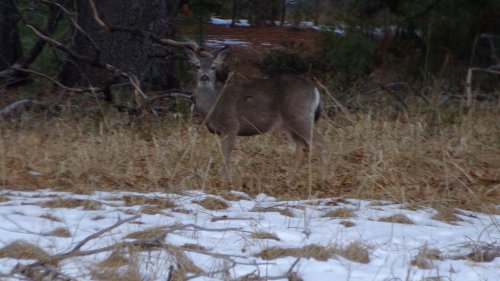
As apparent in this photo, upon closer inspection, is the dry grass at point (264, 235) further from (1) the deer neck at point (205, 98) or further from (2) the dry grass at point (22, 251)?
(1) the deer neck at point (205, 98)

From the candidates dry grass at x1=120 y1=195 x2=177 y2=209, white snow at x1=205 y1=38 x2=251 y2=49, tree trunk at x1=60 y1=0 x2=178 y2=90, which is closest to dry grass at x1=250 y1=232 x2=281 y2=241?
dry grass at x1=120 y1=195 x2=177 y2=209

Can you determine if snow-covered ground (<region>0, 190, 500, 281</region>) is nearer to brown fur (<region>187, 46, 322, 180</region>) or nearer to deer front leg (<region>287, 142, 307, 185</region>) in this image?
deer front leg (<region>287, 142, 307, 185</region>)

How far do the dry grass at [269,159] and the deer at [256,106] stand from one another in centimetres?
22

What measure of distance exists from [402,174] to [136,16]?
203 inches

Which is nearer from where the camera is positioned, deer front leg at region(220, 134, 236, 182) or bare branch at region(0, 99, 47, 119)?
deer front leg at region(220, 134, 236, 182)

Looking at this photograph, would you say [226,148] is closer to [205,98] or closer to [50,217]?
[205,98]

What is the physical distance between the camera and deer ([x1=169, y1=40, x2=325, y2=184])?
9250mm

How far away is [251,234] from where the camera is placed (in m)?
6.58

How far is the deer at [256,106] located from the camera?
30.3ft

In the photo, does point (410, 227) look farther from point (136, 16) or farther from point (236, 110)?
point (136, 16)

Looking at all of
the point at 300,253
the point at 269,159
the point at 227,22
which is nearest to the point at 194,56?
the point at 269,159

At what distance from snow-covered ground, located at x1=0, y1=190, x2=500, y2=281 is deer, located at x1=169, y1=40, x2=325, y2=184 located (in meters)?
1.40

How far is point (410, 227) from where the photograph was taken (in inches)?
279

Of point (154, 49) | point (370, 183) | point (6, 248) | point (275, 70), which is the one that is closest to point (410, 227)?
point (370, 183)
